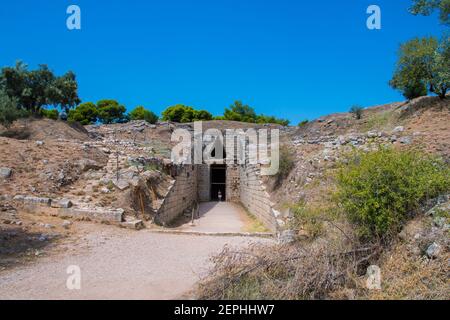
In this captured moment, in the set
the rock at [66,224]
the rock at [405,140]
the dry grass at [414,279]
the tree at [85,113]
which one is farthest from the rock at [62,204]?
→ the tree at [85,113]

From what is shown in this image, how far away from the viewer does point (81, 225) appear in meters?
8.74

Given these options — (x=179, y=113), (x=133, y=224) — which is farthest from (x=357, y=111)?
(x=179, y=113)

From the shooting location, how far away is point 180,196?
15336 mm

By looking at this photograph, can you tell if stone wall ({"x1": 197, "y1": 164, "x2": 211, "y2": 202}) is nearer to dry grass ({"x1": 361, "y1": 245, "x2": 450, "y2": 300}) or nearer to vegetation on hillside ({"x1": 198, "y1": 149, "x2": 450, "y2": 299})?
vegetation on hillside ({"x1": 198, "y1": 149, "x2": 450, "y2": 299})

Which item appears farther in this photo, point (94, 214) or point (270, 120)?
point (270, 120)

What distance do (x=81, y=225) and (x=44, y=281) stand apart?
12.4 ft

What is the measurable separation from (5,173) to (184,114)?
29.8 metres

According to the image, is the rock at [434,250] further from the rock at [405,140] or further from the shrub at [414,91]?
the shrub at [414,91]

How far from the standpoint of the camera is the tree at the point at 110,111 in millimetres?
37250

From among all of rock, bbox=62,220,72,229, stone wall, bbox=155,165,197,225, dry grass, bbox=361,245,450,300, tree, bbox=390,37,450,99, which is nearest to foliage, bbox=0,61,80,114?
stone wall, bbox=155,165,197,225

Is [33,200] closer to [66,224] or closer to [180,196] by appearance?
[66,224]

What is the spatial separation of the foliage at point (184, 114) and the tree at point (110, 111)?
534cm

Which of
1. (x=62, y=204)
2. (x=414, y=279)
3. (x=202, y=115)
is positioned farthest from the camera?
(x=202, y=115)

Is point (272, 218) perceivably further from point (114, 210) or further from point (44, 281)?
point (44, 281)
